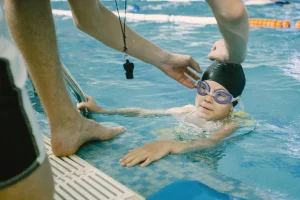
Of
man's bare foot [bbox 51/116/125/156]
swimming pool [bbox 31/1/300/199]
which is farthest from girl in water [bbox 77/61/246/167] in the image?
man's bare foot [bbox 51/116/125/156]

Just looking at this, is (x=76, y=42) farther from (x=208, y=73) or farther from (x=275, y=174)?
(x=275, y=174)

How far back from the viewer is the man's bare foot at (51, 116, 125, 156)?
2363 mm

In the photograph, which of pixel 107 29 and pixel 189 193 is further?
pixel 107 29

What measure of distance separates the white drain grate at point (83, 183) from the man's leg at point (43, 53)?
18 centimetres

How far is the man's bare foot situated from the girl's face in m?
1.26

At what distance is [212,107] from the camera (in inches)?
139

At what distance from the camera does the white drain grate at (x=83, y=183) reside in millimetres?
2014

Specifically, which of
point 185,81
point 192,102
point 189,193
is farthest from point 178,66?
point 192,102

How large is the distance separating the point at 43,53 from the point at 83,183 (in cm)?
77

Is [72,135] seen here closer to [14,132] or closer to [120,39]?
[120,39]

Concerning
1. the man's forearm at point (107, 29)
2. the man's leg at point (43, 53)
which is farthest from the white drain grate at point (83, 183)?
the man's forearm at point (107, 29)

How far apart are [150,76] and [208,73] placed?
8.03 ft

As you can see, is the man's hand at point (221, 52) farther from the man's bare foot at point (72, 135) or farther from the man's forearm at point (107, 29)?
the man's bare foot at point (72, 135)

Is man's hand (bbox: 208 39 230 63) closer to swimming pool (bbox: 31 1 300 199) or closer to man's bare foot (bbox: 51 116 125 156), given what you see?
swimming pool (bbox: 31 1 300 199)
